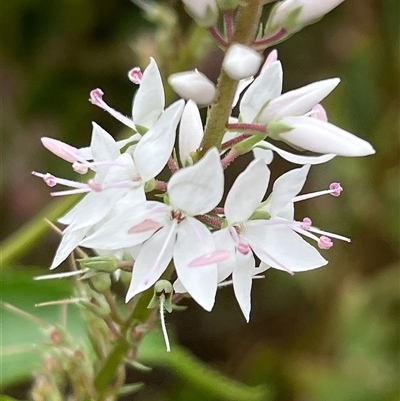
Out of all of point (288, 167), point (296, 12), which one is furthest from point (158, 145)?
point (288, 167)

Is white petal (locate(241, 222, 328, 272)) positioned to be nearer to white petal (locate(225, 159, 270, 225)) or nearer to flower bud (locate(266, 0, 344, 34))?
white petal (locate(225, 159, 270, 225))

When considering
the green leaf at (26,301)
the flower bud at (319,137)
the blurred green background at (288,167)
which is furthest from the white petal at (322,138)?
the blurred green background at (288,167)

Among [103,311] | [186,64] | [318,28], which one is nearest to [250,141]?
[103,311]

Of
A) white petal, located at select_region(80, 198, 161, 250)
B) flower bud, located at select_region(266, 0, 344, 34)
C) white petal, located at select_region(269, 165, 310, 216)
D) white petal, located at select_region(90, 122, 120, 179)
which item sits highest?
flower bud, located at select_region(266, 0, 344, 34)

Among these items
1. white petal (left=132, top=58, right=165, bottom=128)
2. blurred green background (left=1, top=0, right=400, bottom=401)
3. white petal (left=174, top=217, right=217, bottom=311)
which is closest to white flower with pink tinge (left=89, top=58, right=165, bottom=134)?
white petal (left=132, top=58, right=165, bottom=128)

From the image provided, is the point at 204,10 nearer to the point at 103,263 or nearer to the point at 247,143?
the point at 247,143

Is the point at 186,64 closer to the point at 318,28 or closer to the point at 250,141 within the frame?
the point at 250,141

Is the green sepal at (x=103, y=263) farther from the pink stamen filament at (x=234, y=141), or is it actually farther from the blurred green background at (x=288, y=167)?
the blurred green background at (x=288, y=167)
